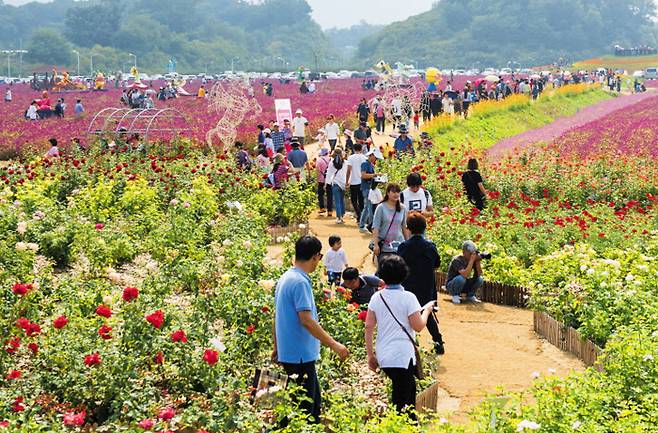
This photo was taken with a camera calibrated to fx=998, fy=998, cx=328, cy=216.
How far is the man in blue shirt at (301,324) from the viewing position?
568 centimetres

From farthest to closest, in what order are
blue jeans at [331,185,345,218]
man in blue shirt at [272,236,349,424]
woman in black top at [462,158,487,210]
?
blue jeans at [331,185,345,218], woman in black top at [462,158,487,210], man in blue shirt at [272,236,349,424]

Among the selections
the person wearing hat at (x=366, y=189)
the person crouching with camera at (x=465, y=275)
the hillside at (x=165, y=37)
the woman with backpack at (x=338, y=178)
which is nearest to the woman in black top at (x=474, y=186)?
the person wearing hat at (x=366, y=189)

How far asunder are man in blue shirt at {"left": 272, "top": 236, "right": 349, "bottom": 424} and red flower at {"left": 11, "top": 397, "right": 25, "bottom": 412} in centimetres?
147

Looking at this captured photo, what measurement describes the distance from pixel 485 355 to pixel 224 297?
236 centimetres

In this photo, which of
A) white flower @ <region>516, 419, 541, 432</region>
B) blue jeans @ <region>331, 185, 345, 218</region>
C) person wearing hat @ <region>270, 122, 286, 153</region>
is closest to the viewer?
white flower @ <region>516, 419, 541, 432</region>

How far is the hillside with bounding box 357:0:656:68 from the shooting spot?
143 meters

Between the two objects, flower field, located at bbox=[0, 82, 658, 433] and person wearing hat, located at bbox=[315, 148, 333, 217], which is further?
person wearing hat, located at bbox=[315, 148, 333, 217]

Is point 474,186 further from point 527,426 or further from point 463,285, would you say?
point 527,426

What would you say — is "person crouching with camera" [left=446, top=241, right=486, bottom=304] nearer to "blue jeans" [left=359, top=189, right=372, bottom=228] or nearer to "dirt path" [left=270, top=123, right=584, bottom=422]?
"dirt path" [left=270, top=123, right=584, bottom=422]

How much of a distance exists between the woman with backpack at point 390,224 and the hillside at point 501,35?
133393 mm

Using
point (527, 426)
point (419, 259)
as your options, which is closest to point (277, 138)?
point (419, 259)

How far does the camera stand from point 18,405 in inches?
220

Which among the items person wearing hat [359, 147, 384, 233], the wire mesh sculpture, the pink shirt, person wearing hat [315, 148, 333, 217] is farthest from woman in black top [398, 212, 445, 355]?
the wire mesh sculpture

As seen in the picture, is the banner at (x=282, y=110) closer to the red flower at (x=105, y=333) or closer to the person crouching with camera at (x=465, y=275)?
the person crouching with camera at (x=465, y=275)
